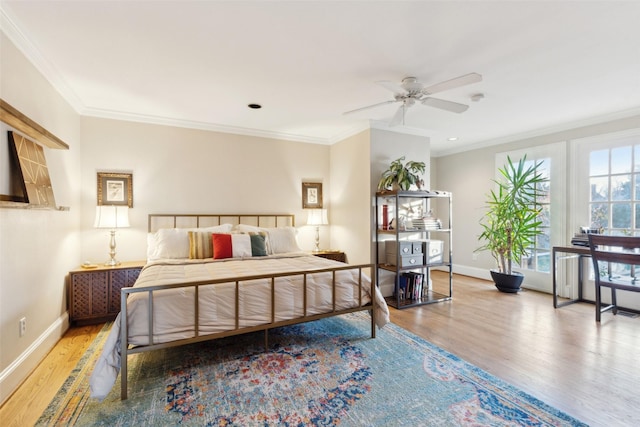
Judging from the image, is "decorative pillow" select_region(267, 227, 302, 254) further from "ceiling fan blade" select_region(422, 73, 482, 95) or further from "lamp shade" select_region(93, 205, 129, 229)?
"ceiling fan blade" select_region(422, 73, 482, 95)

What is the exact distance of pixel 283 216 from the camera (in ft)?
15.6

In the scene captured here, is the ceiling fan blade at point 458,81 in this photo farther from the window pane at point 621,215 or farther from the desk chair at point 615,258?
the window pane at point 621,215

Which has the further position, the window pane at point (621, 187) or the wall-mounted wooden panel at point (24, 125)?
the window pane at point (621, 187)

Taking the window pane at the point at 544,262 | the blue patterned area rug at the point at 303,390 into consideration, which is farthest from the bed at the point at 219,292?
the window pane at the point at 544,262

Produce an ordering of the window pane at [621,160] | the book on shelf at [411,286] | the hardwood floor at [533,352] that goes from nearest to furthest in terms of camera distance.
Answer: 1. the hardwood floor at [533,352]
2. the window pane at [621,160]
3. the book on shelf at [411,286]

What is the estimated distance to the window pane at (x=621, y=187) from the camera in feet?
12.4

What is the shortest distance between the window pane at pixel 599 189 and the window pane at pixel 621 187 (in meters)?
0.06

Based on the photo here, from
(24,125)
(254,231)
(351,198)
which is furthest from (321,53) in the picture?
(351,198)

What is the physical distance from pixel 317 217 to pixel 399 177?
1.44 m

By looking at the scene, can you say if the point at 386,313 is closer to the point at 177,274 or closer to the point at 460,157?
the point at 177,274

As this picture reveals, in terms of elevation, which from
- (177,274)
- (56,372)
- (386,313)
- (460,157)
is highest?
(460,157)

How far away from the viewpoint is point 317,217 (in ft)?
15.5

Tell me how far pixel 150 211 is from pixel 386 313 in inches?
127

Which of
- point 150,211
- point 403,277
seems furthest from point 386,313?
point 150,211
